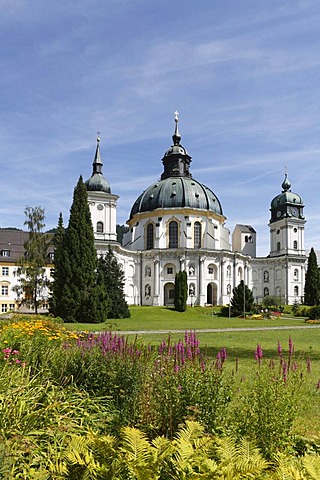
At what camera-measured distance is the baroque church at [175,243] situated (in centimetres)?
6969

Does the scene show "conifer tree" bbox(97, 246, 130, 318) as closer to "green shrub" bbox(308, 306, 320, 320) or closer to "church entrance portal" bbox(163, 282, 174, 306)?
"green shrub" bbox(308, 306, 320, 320)

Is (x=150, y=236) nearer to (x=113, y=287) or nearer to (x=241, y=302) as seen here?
(x=241, y=302)

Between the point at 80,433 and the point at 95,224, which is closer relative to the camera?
the point at 80,433

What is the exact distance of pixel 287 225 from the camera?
276 ft

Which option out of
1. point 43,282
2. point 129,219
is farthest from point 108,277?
point 129,219

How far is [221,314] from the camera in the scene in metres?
56.7

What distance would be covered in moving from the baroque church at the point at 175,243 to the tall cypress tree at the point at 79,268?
1035 inches

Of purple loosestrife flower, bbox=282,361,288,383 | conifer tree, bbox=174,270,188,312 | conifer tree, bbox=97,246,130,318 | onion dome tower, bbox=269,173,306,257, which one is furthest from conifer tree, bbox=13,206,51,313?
onion dome tower, bbox=269,173,306,257

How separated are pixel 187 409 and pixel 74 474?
1.79 m

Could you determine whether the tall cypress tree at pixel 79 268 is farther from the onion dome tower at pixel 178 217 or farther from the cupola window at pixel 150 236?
the cupola window at pixel 150 236

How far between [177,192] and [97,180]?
43.9 feet

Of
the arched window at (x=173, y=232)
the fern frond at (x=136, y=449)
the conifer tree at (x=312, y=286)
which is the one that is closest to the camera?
the fern frond at (x=136, y=449)

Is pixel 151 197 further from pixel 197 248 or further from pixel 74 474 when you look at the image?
pixel 74 474

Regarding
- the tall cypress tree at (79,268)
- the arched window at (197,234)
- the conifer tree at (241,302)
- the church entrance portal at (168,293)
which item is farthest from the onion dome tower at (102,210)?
the tall cypress tree at (79,268)
